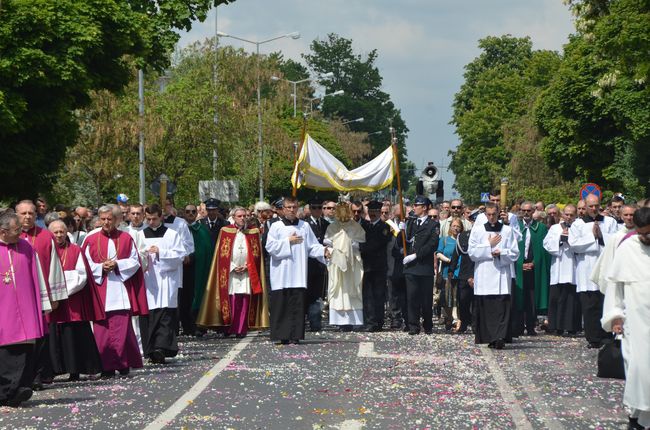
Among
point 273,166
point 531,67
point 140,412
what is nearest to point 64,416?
point 140,412

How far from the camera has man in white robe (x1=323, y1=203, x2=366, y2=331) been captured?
70.5 ft

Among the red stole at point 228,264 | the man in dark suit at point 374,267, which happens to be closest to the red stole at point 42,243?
the red stole at point 228,264

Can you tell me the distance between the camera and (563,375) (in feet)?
48.0

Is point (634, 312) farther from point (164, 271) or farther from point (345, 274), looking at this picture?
point (345, 274)

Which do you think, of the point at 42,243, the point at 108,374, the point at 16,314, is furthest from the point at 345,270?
the point at 16,314

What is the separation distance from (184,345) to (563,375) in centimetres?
639

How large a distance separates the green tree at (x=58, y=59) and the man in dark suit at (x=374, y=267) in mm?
8271

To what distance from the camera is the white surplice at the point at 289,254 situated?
746 inches

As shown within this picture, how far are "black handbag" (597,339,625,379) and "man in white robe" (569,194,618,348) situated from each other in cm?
608

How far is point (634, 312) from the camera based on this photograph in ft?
35.3

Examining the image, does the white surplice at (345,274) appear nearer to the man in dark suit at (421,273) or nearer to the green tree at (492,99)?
the man in dark suit at (421,273)

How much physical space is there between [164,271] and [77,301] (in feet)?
9.07

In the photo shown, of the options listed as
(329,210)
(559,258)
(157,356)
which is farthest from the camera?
(329,210)

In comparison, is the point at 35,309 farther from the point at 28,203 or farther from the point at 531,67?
the point at 531,67
